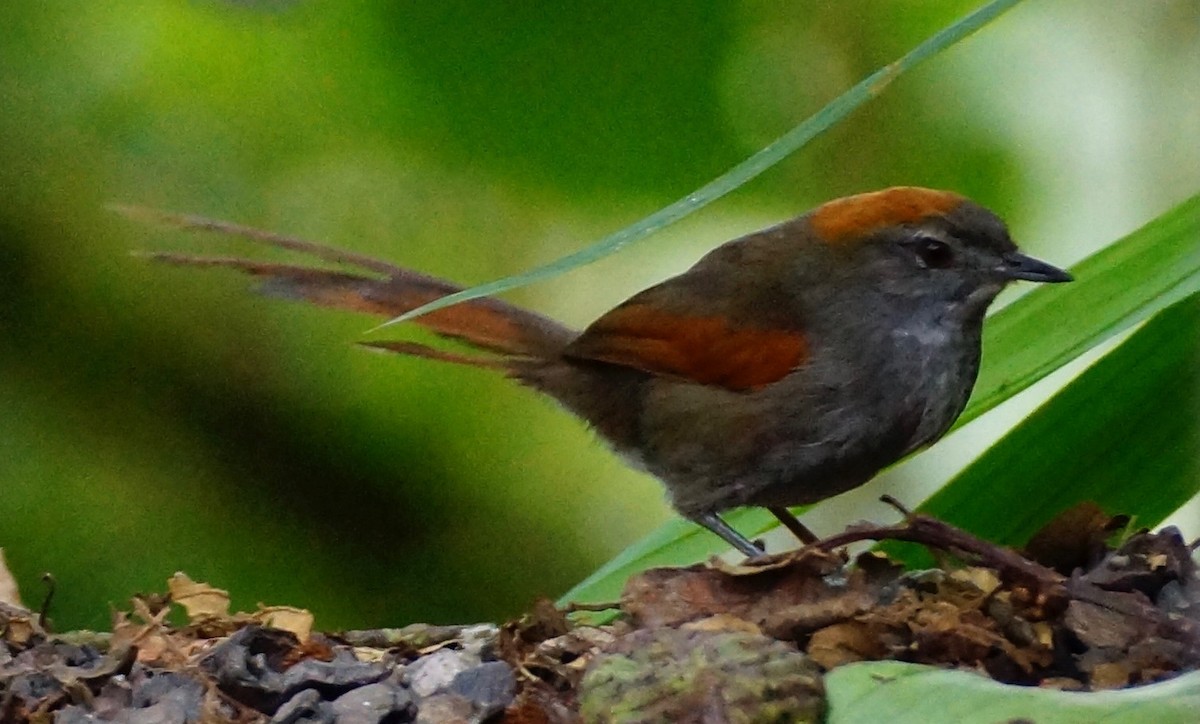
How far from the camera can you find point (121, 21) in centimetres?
136

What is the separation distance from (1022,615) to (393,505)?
858 millimetres

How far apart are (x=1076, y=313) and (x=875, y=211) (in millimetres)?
299

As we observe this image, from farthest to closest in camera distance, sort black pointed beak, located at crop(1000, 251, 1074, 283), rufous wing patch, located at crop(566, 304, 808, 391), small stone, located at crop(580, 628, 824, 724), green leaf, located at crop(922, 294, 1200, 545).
Answer: rufous wing patch, located at crop(566, 304, 808, 391) → black pointed beak, located at crop(1000, 251, 1074, 283) → green leaf, located at crop(922, 294, 1200, 545) → small stone, located at crop(580, 628, 824, 724)

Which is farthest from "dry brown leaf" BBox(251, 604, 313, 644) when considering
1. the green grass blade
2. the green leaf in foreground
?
the green grass blade

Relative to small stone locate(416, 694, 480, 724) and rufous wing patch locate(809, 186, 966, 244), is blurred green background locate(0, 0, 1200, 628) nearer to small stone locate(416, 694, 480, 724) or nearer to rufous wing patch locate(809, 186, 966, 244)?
rufous wing patch locate(809, 186, 966, 244)

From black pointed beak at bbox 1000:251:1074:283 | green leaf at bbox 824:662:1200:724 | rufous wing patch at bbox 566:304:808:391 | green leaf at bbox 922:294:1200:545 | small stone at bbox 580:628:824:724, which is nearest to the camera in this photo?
green leaf at bbox 824:662:1200:724

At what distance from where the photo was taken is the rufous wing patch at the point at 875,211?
3.74 ft

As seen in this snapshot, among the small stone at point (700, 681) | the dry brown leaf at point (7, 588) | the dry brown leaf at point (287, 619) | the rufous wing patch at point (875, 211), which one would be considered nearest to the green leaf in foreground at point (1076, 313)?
the rufous wing patch at point (875, 211)

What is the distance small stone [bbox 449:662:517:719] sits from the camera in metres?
0.79

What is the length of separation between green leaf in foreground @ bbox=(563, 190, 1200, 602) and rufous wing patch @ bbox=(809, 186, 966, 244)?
12 cm

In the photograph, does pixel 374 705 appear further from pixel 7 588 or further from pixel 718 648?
pixel 7 588

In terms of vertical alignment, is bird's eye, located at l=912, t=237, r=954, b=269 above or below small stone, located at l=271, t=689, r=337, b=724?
above

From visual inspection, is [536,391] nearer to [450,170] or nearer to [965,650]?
[450,170]

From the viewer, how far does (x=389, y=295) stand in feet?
4.05
